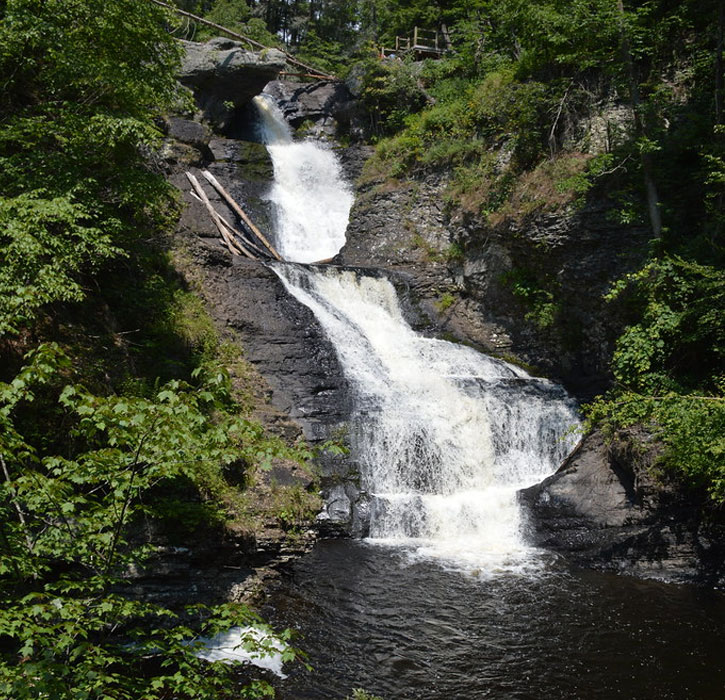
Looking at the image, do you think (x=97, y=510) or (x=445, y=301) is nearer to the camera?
(x=97, y=510)

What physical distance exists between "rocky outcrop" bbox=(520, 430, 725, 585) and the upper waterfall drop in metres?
13.1

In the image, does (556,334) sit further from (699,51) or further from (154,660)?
(154,660)

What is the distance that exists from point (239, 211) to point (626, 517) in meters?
15.8

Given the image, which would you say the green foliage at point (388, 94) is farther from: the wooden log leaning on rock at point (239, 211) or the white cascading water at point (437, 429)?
the white cascading water at point (437, 429)

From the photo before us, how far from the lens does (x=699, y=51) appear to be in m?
13.4

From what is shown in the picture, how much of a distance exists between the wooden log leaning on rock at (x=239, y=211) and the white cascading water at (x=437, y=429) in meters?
3.50

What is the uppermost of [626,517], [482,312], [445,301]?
[445,301]

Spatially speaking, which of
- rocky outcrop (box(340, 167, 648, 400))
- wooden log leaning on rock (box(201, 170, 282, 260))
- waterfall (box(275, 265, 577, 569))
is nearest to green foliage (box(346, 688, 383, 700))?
waterfall (box(275, 265, 577, 569))

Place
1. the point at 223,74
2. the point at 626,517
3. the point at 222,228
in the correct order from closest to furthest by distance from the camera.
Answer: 1. the point at 626,517
2. the point at 222,228
3. the point at 223,74

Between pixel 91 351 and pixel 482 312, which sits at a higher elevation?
pixel 482 312

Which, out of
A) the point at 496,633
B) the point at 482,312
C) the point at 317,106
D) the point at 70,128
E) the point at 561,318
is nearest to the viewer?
the point at 496,633

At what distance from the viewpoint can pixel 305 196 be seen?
23.4 m

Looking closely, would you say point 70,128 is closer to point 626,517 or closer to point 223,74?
point 626,517

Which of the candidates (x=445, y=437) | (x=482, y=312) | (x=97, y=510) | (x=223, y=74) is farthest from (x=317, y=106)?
(x=97, y=510)
